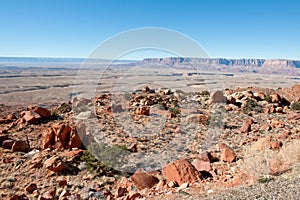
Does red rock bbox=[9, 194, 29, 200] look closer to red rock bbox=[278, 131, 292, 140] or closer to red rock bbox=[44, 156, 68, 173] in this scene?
red rock bbox=[44, 156, 68, 173]

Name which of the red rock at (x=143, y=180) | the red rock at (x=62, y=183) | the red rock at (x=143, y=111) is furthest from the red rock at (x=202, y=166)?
the red rock at (x=143, y=111)

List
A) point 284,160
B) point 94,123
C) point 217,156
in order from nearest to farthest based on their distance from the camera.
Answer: point 284,160 → point 217,156 → point 94,123

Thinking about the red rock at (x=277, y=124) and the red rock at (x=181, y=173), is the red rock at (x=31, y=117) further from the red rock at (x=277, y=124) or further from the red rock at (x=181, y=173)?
the red rock at (x=277, y=124)

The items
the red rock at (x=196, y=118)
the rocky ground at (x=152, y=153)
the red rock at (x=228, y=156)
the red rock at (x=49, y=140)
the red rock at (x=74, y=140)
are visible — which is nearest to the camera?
the rocky ground at (x=152, y=153)

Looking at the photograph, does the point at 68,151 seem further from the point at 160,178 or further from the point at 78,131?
the point at 160,178

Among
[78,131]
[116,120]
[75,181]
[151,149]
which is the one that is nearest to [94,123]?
[116,120]

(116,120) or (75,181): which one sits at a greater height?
(116,120)
